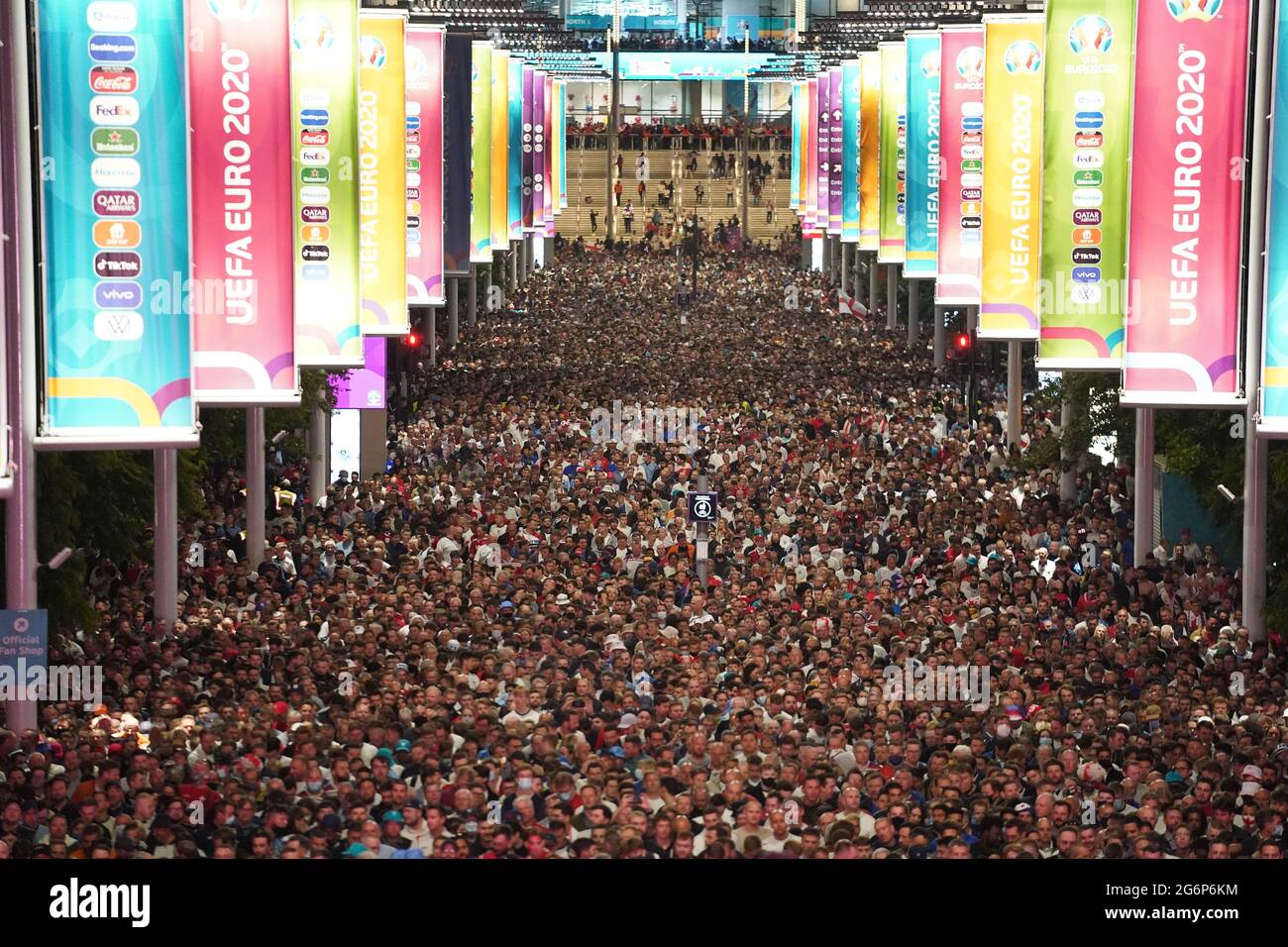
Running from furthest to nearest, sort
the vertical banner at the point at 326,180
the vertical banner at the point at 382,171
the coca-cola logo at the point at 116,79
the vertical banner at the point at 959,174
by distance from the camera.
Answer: the vertical banner at the point at 959,174, the vertical banner at the point at 382,171, the vertical banner at the point at 326,180, the coca-cola logo at the point at 116,79

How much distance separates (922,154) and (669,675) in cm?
2252

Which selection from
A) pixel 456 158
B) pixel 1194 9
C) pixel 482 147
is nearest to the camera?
pixel 1194 9

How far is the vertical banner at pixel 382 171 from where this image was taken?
1143 inches

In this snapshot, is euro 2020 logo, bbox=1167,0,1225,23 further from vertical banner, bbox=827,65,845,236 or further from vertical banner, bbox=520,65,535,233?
vertical banner, bbox=520,65,535,233

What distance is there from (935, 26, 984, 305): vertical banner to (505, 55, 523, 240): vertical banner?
18.9m

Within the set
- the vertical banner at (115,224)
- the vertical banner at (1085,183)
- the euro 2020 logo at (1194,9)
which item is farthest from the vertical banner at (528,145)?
the vertical banner at (115,224)

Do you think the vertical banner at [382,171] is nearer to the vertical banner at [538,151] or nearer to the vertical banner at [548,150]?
the vertical banner at [538,151]

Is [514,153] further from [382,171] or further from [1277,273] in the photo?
[1277,273]

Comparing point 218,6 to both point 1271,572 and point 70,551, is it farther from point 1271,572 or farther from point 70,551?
point 1271,572

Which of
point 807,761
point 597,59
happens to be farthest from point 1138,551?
point 597,59

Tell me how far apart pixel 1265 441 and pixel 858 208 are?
34360 millimetres

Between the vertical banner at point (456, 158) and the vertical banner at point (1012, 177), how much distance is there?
424 inches

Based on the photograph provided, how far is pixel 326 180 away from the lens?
2519 centimetres

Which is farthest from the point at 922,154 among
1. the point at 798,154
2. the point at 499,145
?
the point at 798,154
